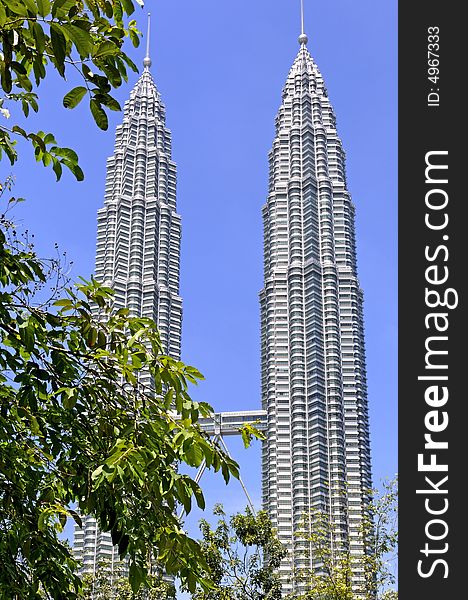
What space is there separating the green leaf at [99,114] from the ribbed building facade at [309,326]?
114 feet

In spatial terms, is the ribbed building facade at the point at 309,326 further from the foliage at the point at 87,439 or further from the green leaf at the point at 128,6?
the green leaf at the point at 128,6

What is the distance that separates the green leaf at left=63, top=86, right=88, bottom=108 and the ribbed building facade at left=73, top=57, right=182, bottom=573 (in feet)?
130

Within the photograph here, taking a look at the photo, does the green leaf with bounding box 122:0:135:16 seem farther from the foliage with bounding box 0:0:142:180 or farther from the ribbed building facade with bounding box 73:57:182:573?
the ribbed building facade with bounding box 73:57:182:573

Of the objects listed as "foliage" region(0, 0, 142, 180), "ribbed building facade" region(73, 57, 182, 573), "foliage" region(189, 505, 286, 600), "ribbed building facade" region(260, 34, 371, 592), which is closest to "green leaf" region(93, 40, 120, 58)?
"foliage" region(0, 0, 142, 180)

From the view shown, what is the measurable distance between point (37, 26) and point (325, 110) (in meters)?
56.8

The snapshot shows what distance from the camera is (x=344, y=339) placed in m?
46.4

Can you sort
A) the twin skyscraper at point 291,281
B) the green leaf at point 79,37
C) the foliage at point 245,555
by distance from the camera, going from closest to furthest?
1. the green leaf at point 79,37
2. the foliage at point 245,555
3. the twin skyscraper at point 291,281

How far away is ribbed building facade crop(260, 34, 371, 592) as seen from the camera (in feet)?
138

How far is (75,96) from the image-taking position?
8.52 feet

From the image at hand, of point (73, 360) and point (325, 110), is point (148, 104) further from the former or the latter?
point (73, 360)

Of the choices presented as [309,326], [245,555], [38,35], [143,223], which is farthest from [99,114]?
[143,223]

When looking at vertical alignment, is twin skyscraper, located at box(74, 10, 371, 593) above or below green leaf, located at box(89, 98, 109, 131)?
above

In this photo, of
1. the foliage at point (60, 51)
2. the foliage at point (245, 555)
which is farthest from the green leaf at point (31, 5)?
the foliage at point (245, 555)

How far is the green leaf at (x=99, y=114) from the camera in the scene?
267 cm
